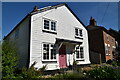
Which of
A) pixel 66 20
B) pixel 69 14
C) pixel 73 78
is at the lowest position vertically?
pixel 73 78

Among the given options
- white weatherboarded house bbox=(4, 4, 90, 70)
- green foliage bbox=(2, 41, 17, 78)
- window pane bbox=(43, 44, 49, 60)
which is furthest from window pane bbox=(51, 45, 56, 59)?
green foliage bbox=(2, 41, 17, 78)

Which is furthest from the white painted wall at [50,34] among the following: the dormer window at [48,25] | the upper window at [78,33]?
the upper window at [78,33]

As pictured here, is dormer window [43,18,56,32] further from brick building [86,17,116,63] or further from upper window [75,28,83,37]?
brick building [86,17,116,63]

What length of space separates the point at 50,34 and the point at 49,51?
1788 mm

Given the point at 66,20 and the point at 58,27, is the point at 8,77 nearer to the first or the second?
the point at 58,27

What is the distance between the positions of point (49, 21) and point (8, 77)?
687 cm

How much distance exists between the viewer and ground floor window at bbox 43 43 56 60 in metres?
11.1

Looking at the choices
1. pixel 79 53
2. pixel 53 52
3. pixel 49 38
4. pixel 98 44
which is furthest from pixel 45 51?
pixel 98 44

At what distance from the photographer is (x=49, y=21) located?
39.7ft

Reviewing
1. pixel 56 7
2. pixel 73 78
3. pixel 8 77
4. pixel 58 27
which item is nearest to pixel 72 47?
pixel 58 27

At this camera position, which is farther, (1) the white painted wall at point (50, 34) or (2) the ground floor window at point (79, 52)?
(2) the ground floor window at point (79, 52)

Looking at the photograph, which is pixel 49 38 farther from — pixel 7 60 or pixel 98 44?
pixel 98 44

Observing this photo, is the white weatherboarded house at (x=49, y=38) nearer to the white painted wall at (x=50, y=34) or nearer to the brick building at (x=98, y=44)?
the white painted wall at (x=50, y=34)

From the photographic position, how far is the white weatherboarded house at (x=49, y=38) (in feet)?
34.6
